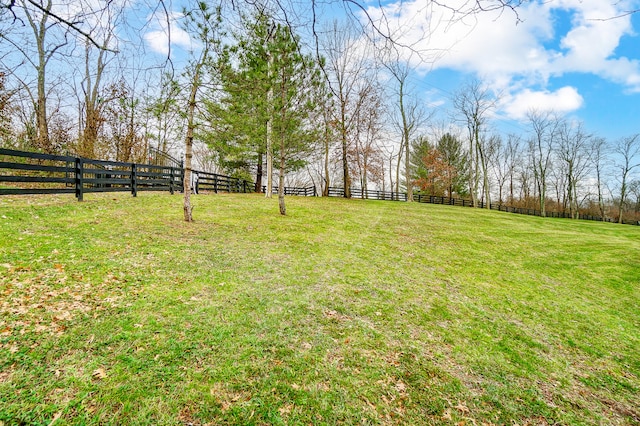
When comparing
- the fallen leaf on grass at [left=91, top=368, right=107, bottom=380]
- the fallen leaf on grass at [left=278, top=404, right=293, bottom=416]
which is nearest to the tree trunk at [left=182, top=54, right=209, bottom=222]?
the fallen leaf on grass at [left=91, top=368, right=107, bottom=380]

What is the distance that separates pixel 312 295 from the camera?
4.09 meters

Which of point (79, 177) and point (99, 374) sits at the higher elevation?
point (79, 177)

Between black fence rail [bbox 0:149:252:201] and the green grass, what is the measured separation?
1.27 metres

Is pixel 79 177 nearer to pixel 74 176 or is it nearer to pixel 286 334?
pixel 74 176

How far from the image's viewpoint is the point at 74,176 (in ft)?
29.2

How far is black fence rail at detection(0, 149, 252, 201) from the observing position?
704 centimetres

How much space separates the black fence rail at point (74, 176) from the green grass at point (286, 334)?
1275mm

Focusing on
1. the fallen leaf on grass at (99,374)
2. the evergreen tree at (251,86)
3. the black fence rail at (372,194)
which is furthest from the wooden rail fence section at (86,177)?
the fallen leaf on grass at (99,374)

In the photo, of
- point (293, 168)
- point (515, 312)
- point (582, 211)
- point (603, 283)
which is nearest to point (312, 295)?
point (515, 312)

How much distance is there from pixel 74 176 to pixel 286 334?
10044 millimetres

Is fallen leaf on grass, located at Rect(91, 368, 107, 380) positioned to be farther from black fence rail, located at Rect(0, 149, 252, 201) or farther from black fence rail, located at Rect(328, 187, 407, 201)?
black fence rail, located at Rect(328, 187, 407, 201)

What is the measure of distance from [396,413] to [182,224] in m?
6.67

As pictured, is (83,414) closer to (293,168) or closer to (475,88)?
(293,168)

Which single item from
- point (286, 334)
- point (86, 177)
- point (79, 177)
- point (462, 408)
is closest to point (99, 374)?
point (286, 334)
